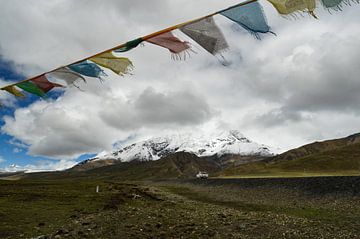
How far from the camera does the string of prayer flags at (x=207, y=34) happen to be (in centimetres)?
814

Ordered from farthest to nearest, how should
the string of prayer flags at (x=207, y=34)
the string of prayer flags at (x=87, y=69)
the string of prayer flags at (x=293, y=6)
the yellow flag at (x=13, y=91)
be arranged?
1. the yellow flag at (x=13, y=91)
2. the string of prayer flags at (x=87, y=69)
3. the string of prayer flags at (x=207, y=34)
4. the string of prayer flags at (x=293, y=6)

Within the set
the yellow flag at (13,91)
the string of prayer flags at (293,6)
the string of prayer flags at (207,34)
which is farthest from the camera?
the yellow flag at (13,91)

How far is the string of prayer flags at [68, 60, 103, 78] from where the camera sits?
921 cm

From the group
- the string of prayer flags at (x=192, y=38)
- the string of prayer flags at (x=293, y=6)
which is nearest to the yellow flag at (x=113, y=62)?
the string of prayer flags at (x=192, y=38)

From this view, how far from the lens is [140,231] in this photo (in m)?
20.9

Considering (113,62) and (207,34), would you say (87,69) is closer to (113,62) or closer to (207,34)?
(113,62)

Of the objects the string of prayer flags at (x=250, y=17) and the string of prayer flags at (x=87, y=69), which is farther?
the string of prayer flags at (x=87, y=69)

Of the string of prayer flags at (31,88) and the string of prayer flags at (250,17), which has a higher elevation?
the string of prayer flags at (250,17)

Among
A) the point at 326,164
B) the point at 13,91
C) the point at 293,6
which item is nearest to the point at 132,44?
the point at 293,6

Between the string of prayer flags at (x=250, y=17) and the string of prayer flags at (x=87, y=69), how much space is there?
3379 mm

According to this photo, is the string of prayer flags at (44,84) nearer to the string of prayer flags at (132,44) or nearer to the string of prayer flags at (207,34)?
the string of prayer flags at (132,44)

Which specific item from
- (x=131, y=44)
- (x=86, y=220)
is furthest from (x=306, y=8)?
(x=86, y=220)

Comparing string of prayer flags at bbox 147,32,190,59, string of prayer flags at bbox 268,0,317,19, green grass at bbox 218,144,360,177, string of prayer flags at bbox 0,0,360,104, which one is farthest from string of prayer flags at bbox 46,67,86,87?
green grass at bbox 218,144,360,177

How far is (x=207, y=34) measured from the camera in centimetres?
823
